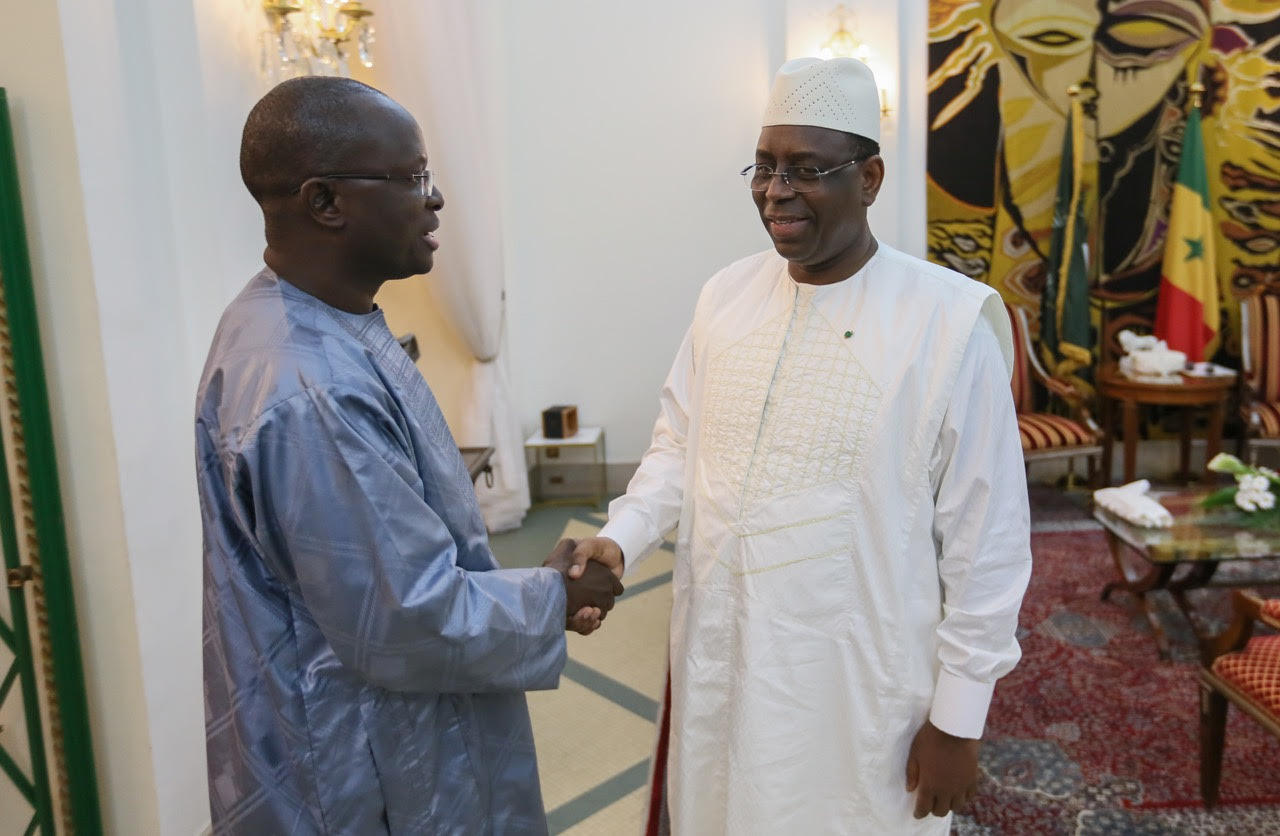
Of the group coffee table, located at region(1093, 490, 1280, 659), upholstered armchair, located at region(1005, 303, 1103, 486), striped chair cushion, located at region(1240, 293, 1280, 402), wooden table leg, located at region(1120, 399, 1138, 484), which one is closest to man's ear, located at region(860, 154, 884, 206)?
coffee table, located at region(1093, 490, 1280, 659)

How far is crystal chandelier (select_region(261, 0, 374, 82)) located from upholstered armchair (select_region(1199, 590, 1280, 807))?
2844mm

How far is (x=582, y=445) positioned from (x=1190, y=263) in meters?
3.52

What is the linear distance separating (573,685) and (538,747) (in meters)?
0.45

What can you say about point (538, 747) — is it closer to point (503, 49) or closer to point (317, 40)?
point (317, 40)

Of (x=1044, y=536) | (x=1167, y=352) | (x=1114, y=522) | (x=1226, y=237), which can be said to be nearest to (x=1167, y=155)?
(x=1226, y=237)

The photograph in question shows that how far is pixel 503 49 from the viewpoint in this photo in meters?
5.21

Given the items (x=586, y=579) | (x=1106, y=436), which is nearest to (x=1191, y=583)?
(x=1106, y=436)

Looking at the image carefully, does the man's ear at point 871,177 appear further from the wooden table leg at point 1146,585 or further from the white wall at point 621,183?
the white wall at point 621,183

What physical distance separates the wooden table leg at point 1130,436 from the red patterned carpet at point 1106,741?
1299 mm

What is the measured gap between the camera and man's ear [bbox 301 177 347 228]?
1147mm

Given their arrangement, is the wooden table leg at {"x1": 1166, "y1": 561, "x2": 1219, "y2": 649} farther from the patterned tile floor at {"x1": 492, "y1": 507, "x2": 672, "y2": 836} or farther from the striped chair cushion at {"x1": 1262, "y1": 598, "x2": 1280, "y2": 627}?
the patterned tile floor at {"x1": 492, "y1": 507, "x2": 672, "y2": 836}

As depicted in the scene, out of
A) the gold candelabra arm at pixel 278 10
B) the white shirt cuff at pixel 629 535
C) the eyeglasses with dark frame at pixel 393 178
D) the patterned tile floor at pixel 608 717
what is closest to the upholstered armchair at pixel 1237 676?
the patterned tile floor at pixel 608 717

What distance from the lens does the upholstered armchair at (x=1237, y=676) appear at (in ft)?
7.38

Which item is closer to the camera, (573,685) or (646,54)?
(573,685)
